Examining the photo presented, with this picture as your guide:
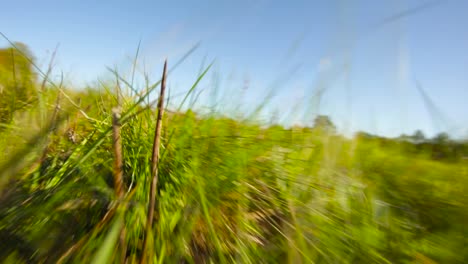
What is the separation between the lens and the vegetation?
1.67ft

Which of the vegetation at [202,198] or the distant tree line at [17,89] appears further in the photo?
the distant tree line at [17,89]

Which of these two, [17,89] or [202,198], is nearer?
[202,198]

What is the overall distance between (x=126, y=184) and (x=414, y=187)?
95cm

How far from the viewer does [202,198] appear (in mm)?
553

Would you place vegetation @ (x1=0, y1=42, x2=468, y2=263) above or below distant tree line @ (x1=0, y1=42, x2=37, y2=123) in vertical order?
below

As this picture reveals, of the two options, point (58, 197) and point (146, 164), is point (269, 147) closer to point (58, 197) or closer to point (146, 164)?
point (146, 164)

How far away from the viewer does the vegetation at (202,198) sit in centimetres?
51

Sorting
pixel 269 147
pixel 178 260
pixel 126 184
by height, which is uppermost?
pixel 269 147

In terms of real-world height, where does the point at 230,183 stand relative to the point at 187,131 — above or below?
below

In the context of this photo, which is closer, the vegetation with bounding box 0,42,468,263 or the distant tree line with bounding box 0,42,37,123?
the vegetation with bounding box 0,42,468,263

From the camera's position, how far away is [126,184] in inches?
26.0

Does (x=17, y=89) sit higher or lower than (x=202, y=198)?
higher

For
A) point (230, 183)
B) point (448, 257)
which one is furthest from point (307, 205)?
point (448, 257)

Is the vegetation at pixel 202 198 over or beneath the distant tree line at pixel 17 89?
beneath
